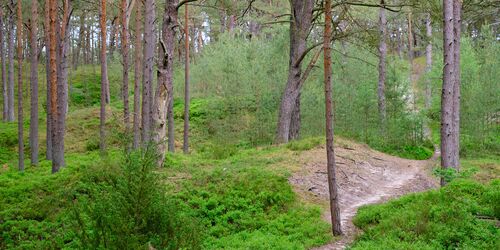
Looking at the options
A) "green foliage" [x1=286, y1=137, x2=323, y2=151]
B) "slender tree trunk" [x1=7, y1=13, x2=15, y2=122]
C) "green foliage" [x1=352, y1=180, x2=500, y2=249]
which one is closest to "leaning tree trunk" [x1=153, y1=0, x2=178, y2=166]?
"green foliage" [x1=286, y1=137, x2=323, y2=151]

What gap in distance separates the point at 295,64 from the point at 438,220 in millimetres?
8474

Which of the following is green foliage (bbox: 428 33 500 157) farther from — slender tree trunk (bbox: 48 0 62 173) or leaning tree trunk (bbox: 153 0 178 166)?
slender tree trunk (bbox: 48 0 62 173)

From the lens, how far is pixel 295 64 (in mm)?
14578

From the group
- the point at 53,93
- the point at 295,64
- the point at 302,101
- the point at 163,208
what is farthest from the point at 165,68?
the point at 302,101

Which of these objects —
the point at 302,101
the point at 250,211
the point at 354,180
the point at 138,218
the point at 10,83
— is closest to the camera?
the point at 138,218

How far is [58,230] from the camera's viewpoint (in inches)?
346

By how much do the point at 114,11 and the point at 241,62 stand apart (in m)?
7.77

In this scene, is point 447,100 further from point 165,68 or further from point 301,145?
point 165,68

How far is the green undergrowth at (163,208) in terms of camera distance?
15.8 feet

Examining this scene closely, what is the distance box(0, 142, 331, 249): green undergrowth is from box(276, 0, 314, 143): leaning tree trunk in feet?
6.90

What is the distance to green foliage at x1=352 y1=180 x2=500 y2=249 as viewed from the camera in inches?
256

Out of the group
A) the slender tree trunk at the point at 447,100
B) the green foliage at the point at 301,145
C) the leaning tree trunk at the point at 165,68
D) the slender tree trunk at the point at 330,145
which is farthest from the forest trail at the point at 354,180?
the leaning tree trunk at the point at 165,68

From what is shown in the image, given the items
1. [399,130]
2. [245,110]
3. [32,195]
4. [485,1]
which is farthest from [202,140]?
[485,1]

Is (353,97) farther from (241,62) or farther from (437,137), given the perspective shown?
(437,137)
